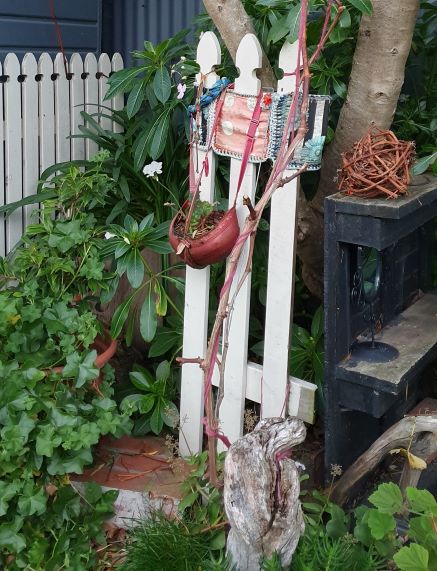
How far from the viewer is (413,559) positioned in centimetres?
216

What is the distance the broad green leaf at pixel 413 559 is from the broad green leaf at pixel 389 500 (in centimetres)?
23

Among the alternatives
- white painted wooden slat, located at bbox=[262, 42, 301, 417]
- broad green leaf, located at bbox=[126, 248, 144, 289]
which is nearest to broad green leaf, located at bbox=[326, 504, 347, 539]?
white painted wooden slat, located at bbox=[262, 42, 301, 417]

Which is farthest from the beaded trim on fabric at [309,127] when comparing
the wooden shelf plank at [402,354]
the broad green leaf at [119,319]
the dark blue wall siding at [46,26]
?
the dark blue wall siding at [46,26]

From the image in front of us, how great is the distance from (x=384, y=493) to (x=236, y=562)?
547mm

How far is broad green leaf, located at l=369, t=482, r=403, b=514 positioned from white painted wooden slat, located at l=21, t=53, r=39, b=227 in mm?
2273

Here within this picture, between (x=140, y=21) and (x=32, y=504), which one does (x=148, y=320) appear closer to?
(x=32, y=504)

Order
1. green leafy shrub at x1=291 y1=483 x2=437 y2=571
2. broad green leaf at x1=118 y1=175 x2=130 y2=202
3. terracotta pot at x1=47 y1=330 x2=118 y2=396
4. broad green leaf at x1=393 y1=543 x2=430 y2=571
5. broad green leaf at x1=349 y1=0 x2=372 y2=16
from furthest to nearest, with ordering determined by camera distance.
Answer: broad green leaf at x1=118 y1=175 x2=130 y2=202
terracotta pot at x1=47 y1=330 x2=118 y2=396
broad green leaf at x1=349 y1=0 x2=372 y2=16
green leafy shrub at x1=291 y1=483 x2=437 y2=571
broad green leaf at x1=393 y1=543 x2=430 y2=571

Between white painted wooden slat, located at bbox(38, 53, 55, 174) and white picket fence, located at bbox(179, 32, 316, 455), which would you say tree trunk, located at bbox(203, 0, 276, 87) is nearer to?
white picket fence, located at bbox(179, 32, 316, 455)

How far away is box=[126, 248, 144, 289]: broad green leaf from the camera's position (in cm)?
319

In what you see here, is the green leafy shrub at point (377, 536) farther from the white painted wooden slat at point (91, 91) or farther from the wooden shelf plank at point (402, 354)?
the white painted wooden slat at point (91, 91)

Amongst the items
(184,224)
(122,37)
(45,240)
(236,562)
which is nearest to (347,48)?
(184,224)

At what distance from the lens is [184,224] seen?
304cm

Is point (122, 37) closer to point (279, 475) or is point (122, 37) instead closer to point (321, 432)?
point (321, 432)

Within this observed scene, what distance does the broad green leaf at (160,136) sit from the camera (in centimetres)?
351
